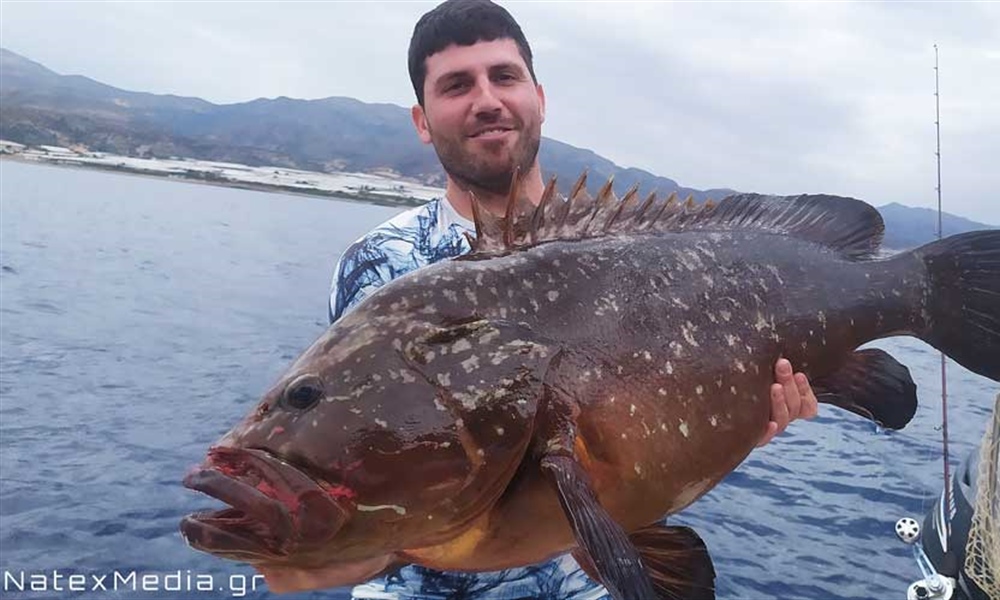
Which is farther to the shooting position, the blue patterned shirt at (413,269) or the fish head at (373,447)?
the blue patterned shirt at (413,269)

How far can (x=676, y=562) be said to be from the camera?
10.2 feet

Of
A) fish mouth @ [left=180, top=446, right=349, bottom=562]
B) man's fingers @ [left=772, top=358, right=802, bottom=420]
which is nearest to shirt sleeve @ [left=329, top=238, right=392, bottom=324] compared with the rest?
fish mouth @ [left=180, top=446, right=349, bottom=562]

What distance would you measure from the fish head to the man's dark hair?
79.8 inches

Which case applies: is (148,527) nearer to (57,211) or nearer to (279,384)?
(279,384)

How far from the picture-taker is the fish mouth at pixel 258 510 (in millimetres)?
2406

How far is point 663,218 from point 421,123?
5.96 ft

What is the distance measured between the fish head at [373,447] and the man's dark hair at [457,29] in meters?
2.03

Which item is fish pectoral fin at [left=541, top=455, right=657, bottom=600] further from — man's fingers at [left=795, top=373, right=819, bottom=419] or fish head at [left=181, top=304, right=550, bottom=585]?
man's fingers at [left=795, top=373, right=819, bottom=419]

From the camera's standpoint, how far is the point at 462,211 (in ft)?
14.0

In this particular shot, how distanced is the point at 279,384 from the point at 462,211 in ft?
6.01

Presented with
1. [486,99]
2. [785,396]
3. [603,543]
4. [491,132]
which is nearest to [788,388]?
[785,396]

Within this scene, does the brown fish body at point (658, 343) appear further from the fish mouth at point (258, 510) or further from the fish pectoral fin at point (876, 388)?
the fish mouth at point (258, 510)

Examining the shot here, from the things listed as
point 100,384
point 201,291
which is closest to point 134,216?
point 201,291

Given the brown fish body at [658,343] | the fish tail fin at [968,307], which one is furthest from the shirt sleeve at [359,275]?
the fish tail fin at [968,307]
